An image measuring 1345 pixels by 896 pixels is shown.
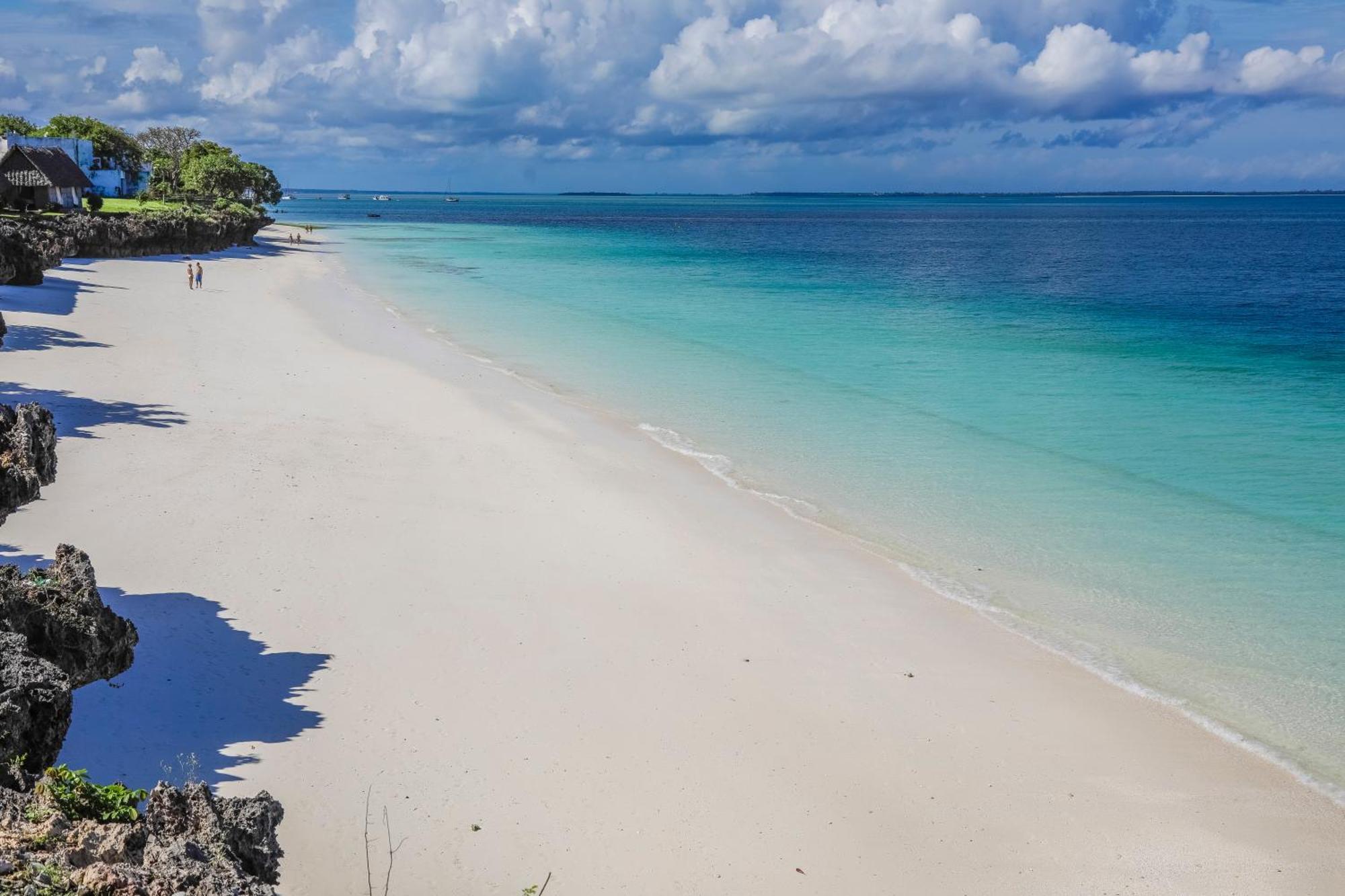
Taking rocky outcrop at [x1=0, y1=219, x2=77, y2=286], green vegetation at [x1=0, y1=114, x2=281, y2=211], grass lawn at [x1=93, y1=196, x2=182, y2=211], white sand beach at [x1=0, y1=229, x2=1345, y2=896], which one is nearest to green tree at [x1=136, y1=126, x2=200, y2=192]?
green vegetation at [x1=0, y1=114, x2=281, y2=211]

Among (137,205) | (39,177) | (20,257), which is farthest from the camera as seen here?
(137,205)

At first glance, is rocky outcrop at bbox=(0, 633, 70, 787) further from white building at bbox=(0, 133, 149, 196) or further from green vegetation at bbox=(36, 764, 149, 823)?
white building at bbox=(0, 133, 149, 196)

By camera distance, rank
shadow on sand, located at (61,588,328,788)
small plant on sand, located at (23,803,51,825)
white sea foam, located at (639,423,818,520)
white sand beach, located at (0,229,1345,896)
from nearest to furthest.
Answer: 1. small plant on sand, located at (23,803,51,825)
2. white sand beach, located at (0,229,1345,896)
3. shadow on sand, located at (61,588,328,788)
4. white sea foam, located at (639,423,818,520)

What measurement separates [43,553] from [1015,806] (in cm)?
1144

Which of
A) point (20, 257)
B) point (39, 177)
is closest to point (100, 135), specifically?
point (39, 177)

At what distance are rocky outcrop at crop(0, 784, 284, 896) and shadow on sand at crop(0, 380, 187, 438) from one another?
14020 mm

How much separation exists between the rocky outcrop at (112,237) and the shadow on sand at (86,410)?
1608 cm

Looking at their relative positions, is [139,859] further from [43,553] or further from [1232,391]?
[1232,391]

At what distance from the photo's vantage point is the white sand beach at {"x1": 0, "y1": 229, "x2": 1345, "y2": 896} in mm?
8805

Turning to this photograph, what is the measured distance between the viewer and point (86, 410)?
20109 millimetres

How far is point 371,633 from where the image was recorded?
12078mm

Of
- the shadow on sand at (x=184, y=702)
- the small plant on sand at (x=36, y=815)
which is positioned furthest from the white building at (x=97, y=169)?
the small plant on sand at (x=36, y=815)

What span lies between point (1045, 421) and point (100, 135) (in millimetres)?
86865

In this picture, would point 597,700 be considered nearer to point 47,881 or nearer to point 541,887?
point 541,887
